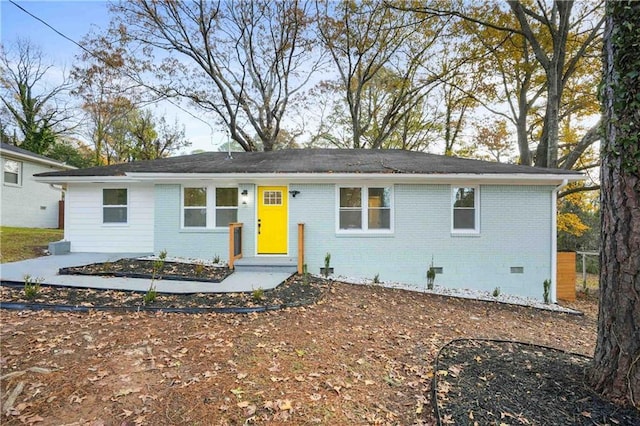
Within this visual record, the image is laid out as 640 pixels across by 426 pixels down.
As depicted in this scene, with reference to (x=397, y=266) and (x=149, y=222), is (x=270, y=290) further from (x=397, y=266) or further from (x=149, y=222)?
(x=149, y=222)

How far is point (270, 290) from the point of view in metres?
5.95

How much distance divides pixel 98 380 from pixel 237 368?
4.13 ft

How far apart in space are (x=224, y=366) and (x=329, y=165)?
21.8 ft

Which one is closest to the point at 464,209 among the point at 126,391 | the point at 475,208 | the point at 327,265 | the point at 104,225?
the point at 475,208

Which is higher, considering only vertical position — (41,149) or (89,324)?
(41,149)

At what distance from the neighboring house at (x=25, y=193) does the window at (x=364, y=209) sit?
13.1 meters

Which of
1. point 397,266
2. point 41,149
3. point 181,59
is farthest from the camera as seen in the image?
point 41,149

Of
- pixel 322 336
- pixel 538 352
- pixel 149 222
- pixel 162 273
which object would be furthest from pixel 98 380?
pixel 149 222

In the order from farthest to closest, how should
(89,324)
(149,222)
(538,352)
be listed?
(149,222)
(89,324)
(538,352)

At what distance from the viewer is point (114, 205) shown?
9.64m

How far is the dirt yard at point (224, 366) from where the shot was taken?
255 centimetres

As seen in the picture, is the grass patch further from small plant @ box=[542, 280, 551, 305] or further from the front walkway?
small plant @ box=[542, 280, 551, 305]

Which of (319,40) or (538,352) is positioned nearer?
(538,352)

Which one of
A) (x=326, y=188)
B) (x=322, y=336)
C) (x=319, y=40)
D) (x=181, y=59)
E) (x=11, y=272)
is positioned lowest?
(x=322, y=336)
